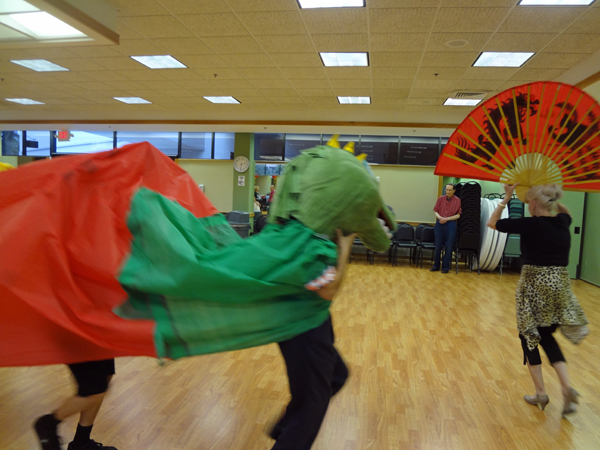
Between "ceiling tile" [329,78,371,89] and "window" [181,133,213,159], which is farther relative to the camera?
"window" [181,133,213,159]

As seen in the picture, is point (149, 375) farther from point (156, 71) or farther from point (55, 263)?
point (156, 71)

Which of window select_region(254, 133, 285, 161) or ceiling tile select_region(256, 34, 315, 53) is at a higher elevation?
ceiling tile select_region(256, 34, 315, 53)

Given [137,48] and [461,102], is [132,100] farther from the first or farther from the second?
[461,102]

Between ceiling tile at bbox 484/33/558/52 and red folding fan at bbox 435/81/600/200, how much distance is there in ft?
9.99

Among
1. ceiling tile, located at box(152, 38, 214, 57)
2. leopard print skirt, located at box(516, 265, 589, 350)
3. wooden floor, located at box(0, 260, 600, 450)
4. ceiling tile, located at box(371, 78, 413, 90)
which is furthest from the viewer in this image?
ceiling tile, located at box(371, 78, 413, 90)

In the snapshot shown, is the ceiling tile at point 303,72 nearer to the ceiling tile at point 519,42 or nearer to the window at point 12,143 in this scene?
the ceiling tile at point 519,42

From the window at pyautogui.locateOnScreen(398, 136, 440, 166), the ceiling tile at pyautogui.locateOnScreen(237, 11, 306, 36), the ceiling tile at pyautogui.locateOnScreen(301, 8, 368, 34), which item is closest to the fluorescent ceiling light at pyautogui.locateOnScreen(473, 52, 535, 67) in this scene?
the ceiling tile at pyautogui.locateOnScreen(301, 8, 368, 34)

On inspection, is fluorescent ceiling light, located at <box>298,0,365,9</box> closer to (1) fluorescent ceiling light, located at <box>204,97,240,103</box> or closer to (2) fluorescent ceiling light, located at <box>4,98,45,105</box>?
(1) fluorescent ceiling light, located at <box>204,97,240,103</box>

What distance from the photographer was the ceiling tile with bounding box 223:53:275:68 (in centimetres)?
599

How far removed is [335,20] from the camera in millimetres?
4797

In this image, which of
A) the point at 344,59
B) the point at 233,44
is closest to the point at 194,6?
the point at 233,44

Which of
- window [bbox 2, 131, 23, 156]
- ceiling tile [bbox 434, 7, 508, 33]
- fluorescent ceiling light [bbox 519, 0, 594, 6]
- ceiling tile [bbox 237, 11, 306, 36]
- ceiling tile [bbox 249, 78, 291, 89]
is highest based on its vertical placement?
fluorescent ceiling light [bbox 519, 0, 594, 6]

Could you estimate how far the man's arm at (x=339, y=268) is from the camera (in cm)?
136

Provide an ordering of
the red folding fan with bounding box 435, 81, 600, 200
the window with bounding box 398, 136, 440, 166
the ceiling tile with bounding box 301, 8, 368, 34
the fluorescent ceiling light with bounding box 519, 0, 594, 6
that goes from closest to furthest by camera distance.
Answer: the red folding fan with bounding box 435, 81, 600, 200 → the fluorescent ceiling light with bounding box 519, 0, 594, 6 → the ceiling tile with bounding box 301, 8, 368, 34 → the window with bounding box 398, 136, 440, 166
